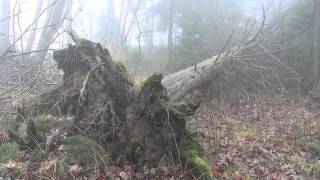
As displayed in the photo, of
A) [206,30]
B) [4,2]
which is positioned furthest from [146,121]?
[4,2]

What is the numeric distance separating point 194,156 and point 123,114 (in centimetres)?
160

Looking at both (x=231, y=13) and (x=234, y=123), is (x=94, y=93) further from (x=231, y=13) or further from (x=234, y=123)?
(x=231, y=13)

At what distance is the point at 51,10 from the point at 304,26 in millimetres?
9643

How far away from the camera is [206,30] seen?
1570cm

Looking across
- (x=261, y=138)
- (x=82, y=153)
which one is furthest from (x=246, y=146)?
(x=82, y=153)

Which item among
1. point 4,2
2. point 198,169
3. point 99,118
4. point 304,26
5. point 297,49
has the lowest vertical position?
point 198,169

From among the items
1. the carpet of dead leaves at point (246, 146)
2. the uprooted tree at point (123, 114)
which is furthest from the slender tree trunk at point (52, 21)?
the carpet of dead leaves at point (246, 146)

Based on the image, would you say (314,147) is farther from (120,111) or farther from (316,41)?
(316,41)

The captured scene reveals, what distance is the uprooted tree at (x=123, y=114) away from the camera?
6.00 meters

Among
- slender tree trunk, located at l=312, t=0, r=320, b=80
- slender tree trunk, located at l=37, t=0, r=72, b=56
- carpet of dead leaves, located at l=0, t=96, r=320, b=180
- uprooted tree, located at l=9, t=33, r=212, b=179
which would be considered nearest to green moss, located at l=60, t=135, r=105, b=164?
carpet of dead leaves, located at l=0, t=96, r=320, b=180

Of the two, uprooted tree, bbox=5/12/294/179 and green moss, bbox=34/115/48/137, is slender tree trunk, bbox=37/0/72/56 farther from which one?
green moss, bbox=34/115/48/137

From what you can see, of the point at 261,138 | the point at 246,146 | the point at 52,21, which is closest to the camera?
the point at 246,146

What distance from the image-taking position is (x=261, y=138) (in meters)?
8.15

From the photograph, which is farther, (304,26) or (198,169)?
(304,26)
